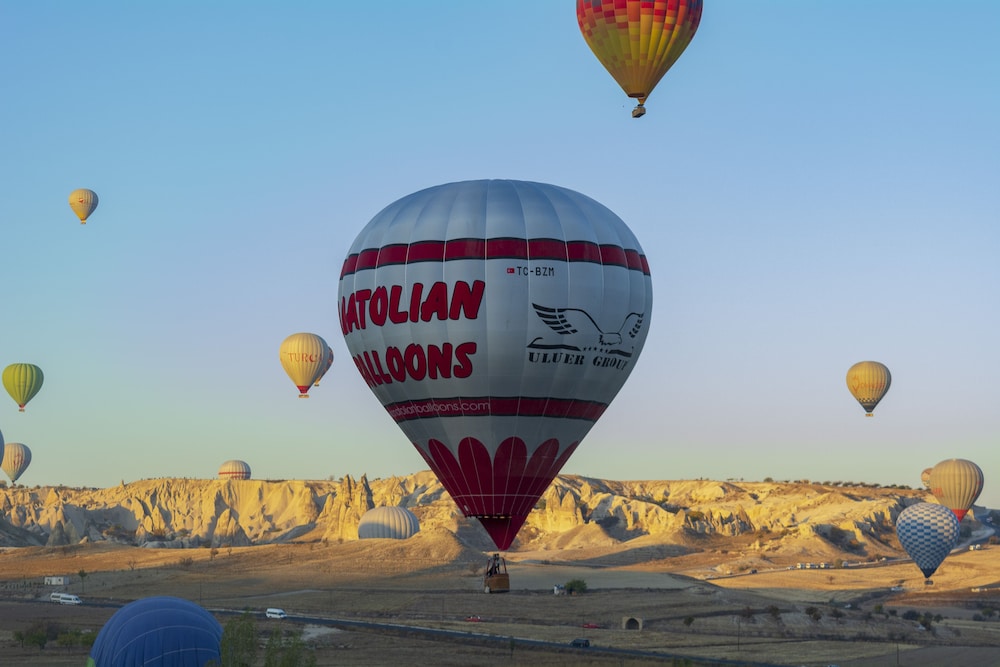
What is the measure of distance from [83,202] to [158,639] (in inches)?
3671

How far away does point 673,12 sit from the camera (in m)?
63.4

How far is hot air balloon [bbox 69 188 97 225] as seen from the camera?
130 meters

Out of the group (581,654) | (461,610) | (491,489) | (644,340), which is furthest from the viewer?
(461,610)

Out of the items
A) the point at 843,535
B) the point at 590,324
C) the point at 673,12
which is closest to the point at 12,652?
the point at 590,324

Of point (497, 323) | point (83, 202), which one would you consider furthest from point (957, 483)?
point (497, 323)

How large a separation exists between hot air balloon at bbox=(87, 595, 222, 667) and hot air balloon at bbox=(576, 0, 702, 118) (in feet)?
104

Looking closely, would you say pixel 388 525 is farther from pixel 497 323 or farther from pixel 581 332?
pixel 497 323

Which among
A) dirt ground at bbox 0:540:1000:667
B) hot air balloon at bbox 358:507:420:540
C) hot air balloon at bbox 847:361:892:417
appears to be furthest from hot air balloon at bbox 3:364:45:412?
hot air balloon at bbox 847:361:892:417

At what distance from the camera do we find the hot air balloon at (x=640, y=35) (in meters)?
63.4

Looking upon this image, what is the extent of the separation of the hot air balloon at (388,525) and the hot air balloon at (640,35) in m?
98.1

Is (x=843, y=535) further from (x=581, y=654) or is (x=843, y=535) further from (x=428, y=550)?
(x=581, y=654)

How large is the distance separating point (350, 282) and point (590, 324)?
10604mm

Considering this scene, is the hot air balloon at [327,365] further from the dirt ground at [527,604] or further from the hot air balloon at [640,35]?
the hot air balloon at [640,35]

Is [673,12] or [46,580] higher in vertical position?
[673,12]
